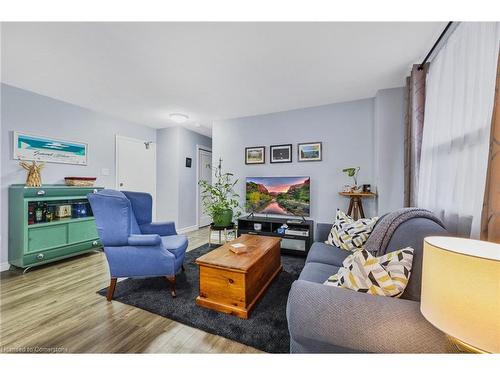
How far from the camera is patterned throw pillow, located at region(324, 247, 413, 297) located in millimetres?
998

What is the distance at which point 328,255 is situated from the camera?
189cm

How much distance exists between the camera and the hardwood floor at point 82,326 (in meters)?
1.38

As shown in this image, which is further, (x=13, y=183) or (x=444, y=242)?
(x=13, y=183)

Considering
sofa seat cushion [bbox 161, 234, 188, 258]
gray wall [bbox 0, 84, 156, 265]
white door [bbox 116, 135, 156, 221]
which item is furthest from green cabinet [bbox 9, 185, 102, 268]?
sofa seat cushion [bbox 161, 234, 188, 258]

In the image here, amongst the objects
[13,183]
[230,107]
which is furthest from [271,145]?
[13,183]

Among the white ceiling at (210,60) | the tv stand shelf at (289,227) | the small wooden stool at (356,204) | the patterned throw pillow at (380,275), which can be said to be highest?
the white ceiling at (210,60)

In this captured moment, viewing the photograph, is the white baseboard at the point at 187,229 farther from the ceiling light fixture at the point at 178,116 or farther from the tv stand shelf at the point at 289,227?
the ceiling light fixture at the point at 178,116

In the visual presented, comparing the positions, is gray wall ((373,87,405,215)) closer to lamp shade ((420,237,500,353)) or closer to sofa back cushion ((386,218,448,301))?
sofa back cushion ((386,218,448,301))

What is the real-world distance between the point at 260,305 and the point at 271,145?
2.69 m

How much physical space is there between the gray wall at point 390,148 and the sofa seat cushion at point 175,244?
2645 millimetres

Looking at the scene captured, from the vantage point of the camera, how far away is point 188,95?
9.78 ft

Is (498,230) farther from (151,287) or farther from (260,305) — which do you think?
(151,287)

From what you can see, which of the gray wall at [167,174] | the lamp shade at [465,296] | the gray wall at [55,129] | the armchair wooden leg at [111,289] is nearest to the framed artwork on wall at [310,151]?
the gray wall at [167,174]

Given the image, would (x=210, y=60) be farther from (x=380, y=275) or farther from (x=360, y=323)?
(x=360, y=323)
